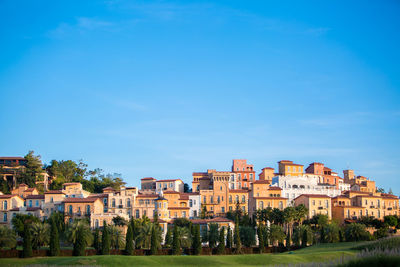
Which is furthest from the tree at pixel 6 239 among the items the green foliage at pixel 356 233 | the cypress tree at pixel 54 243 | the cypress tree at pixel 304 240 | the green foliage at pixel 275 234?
the green foliage at pixel 356 233

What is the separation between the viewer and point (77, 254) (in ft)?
247

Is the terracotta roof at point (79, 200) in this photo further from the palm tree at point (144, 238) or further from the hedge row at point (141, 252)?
the hedge row at point (141, 252)

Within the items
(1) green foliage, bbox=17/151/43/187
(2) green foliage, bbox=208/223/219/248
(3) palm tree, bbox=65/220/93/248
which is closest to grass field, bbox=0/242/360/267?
(3) palm tree, bbox=65/220/93/248

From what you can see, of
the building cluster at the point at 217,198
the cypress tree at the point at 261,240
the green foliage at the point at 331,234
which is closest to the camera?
the cypress tree at the point at 261,240

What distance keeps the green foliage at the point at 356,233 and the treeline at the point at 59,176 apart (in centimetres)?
5464

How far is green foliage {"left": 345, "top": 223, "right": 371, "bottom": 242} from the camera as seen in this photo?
92.8 m

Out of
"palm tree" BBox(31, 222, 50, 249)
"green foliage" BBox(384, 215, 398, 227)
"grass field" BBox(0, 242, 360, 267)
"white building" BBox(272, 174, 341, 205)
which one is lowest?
"grass field" BBox(0, 242, 360, 267)

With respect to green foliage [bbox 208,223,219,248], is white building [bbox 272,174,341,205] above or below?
above

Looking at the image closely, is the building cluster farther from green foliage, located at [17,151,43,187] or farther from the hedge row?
the hedge row

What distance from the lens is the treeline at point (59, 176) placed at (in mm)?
117125

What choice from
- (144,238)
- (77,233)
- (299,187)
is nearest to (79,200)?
(77,233)

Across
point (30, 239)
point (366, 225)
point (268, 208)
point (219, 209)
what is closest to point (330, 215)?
point (366, 225)

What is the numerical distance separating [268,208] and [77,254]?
39.9 meters

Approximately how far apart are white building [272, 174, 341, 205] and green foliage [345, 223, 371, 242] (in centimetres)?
2096
